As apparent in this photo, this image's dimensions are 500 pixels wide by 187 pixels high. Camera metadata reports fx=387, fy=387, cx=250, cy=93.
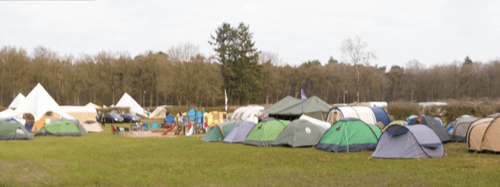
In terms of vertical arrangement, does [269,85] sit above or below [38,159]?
above

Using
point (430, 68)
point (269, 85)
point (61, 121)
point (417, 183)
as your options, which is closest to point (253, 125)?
point (417, 183)

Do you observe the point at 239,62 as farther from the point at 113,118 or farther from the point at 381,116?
the point at 381,116

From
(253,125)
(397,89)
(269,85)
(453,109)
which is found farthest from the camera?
(397,89)

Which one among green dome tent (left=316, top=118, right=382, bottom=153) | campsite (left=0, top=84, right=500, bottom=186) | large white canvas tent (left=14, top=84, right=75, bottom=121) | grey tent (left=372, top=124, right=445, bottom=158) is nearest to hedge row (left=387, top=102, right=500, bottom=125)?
campsite (left=0, top=84, right=500, bottom=186)

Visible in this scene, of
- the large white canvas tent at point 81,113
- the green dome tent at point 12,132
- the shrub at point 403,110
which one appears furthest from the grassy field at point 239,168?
the large white canvas tent at point 81,113

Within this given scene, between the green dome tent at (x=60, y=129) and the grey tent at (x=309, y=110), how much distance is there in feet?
42.1

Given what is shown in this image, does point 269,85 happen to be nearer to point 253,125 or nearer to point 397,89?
point 397,89

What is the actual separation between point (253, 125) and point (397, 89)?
61786 millimetres

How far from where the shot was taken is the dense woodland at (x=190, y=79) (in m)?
52.1

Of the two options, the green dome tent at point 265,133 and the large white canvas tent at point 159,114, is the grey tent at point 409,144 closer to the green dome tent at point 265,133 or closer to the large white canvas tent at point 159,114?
the green dome tent at point 265,133

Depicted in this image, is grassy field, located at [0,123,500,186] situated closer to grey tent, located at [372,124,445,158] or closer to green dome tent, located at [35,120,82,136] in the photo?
grey tent, located at [372,124,445,158]

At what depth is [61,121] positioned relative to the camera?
923 inches

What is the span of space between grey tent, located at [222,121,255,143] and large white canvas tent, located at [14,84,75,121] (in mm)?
18913

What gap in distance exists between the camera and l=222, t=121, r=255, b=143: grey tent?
1780 centimetres
